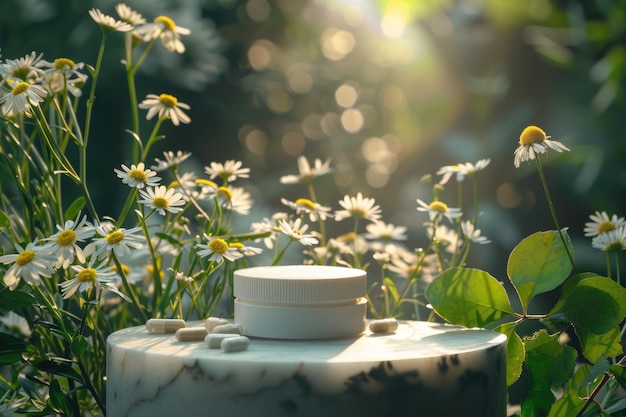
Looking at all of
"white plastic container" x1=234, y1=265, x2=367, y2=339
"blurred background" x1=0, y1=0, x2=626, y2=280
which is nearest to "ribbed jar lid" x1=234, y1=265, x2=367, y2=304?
"white plastic container" x1=234, y1=265, x2=367, y2=339

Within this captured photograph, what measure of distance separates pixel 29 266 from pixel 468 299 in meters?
0.27

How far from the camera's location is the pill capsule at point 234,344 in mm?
402

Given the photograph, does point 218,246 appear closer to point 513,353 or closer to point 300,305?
point 300,305

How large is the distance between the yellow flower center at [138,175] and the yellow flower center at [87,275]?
6 cm

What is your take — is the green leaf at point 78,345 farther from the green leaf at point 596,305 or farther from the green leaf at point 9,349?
the green leaf at point 596,305

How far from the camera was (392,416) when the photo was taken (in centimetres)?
38

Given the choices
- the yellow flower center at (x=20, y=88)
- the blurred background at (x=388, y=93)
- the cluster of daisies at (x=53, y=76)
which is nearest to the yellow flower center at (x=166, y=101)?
the cluster of daisies at (x=53, y=76)

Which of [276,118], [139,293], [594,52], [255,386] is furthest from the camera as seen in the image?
[276,118]

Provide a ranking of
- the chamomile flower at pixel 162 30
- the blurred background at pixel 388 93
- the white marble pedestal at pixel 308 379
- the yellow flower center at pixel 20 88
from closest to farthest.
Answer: the white marble pedestal at pixel 308 379 < the yellow flower center at pixel 20 88 < the chamomile flower at pixel 162 30 < the blurred background at pixel 388 93

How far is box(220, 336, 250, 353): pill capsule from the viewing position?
40 centimetres

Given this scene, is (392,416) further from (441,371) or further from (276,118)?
(276,118)

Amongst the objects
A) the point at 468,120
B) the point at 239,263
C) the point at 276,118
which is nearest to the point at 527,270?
the point at 239,263

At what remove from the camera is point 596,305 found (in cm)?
49

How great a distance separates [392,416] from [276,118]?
920mm
